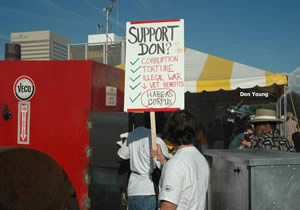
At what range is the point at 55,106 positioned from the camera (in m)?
4.18

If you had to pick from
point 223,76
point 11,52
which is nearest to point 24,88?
point 11,52

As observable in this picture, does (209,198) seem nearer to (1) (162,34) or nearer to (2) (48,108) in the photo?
(1) (162,34)

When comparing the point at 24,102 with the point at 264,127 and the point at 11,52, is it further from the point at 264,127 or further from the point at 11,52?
the point at 264,127

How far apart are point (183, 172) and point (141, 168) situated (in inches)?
50.7

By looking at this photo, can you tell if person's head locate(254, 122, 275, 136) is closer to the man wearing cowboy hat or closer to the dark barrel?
the man wearing cowboy hat

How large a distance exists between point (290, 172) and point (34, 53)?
19825 cm

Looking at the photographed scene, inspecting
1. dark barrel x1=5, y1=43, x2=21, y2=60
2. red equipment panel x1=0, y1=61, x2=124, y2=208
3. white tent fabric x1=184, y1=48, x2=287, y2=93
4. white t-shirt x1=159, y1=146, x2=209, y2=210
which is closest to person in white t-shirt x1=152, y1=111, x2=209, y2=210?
white t-shirt x1=159, y1=146, x2=209, y2=210

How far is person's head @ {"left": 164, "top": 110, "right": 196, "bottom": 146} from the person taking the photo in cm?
214

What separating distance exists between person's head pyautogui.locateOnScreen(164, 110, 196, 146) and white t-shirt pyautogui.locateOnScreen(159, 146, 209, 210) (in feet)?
0.24

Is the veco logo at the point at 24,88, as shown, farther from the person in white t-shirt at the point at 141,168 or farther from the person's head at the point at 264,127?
the person's head at the point at 264,127

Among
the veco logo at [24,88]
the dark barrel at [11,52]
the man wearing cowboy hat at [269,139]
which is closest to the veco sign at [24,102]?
the veco logo at [24,88]

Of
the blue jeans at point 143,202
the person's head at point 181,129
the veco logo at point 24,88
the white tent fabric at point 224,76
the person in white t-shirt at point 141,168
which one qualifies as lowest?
the blue jeans at point 143,202

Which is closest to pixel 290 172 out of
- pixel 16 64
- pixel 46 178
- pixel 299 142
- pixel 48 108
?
pixel 46 178

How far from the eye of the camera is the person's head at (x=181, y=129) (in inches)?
84.4
